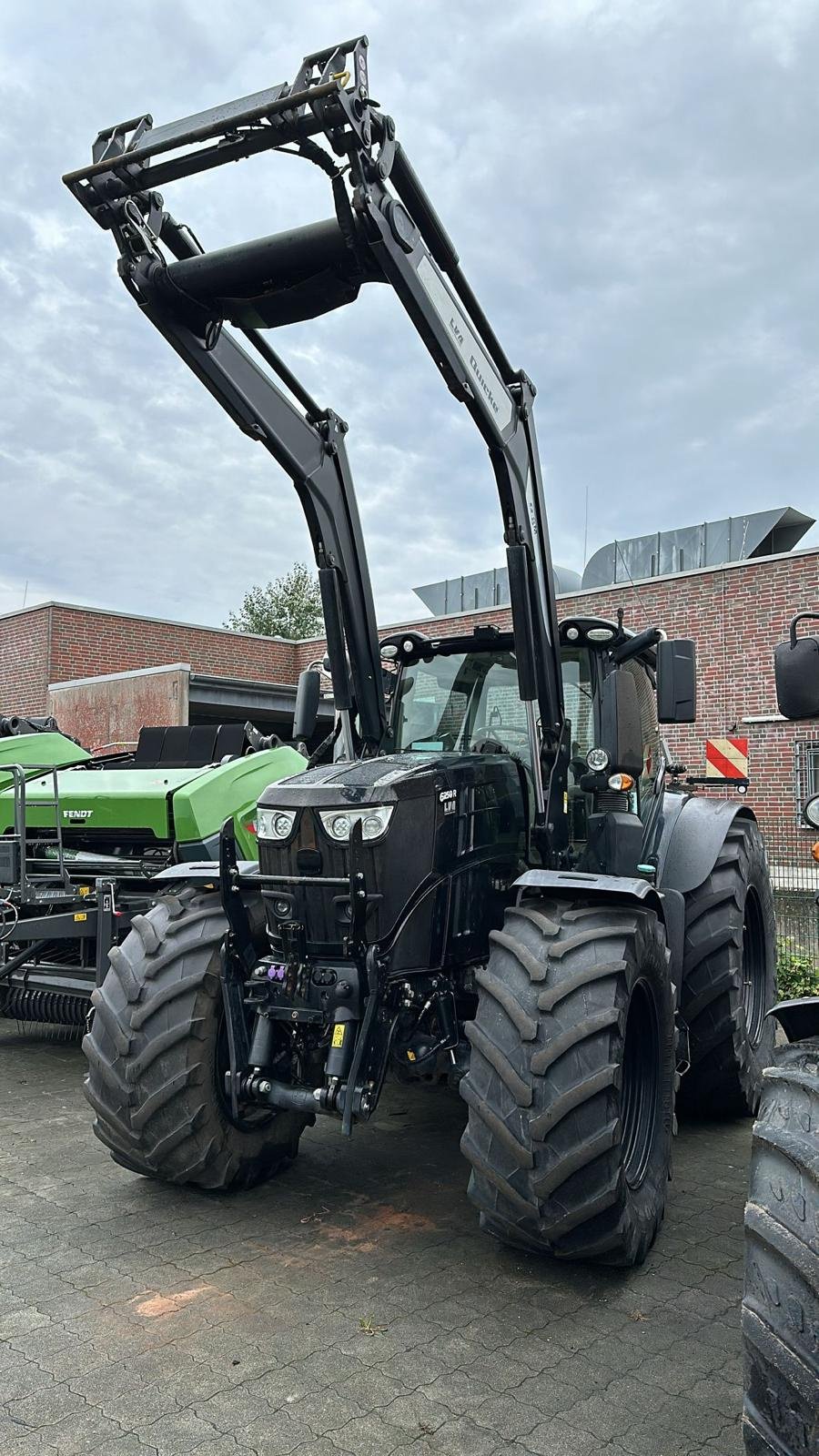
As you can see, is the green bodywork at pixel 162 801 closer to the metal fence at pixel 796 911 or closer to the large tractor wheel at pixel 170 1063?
the large tractor wheel at pixel 170 1063

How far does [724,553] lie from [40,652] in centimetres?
1182

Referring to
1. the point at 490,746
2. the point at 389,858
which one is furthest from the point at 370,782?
the point at 490,746

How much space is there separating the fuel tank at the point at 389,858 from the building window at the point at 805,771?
10.3 m

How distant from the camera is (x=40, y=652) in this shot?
751 inches

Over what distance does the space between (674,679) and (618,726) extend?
1.11 feet

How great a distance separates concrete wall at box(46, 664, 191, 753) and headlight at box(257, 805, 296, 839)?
38.2 feet

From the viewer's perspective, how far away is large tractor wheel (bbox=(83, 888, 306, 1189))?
404cm

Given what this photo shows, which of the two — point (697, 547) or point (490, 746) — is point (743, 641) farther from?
point (490, 746)

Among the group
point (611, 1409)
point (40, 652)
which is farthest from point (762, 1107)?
point (40, 652)

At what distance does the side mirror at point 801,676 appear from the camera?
113 inches

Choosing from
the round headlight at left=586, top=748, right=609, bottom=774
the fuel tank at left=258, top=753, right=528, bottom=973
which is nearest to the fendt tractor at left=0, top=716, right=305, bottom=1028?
the fuel tank at left=258, top=753, right=528, bottom=973

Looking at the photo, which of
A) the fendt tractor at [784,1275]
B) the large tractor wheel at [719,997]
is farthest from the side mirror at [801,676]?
the large tractor wheel at [719,997]

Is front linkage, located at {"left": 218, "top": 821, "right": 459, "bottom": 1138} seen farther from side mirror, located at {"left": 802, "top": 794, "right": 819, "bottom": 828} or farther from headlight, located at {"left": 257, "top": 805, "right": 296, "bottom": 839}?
side mirror, located at {"left": 802, "top": 794, "right": 819, "bottom": 828}

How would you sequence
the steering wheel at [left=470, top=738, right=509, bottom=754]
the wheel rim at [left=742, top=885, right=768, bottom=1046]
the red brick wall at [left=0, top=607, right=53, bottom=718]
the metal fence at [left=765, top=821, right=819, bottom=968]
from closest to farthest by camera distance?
the steering wheel at [left=470, top=738, right=509, bottom=754]
the wheel rim at [left=742, top=885, right=768, bottom=1046]
the metal fence at [left=765, top=821, right=819, bottom=968]
the red brick wall at [left=0, top=607, right=53, bottom=718]
